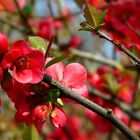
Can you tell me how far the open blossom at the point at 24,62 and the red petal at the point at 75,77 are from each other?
0.14 meters

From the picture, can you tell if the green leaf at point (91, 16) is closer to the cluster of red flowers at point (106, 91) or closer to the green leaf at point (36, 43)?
the green leaf at point (36, 43)

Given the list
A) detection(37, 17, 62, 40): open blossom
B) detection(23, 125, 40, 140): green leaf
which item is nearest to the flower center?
detection(23, 125, 40, 140): green leaf

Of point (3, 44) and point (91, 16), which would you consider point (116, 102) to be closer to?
point (91, 16)

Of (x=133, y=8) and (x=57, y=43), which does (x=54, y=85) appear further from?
(x=57, y=43)

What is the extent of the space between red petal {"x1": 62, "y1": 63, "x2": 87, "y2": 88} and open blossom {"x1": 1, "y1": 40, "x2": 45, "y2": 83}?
14 cm

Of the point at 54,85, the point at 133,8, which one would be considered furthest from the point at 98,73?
the point at 54,85

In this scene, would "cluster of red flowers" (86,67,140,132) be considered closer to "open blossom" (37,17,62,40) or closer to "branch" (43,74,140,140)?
"open blossom" (37,17,62,40)

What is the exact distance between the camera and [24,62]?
1195 millimetres

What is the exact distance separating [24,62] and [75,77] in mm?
174

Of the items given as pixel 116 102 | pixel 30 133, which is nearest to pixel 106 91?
pixel 116 102

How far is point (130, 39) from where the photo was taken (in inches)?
76.8

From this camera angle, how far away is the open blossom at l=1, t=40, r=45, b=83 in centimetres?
112

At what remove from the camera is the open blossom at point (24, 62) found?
3.69 ft

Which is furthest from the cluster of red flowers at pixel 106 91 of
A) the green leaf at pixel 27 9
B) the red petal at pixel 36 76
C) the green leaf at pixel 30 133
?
the red petal at pixel 36 76
